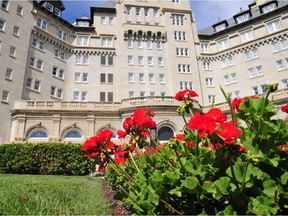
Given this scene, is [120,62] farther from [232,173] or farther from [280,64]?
[232,173]

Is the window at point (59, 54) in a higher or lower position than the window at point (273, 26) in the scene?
lower

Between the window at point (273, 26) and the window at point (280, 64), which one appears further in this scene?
the window at point (273, 26)

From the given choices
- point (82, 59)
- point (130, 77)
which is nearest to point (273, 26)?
point (130, 77)

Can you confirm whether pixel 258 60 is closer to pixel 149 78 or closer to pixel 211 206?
pixel 149 78

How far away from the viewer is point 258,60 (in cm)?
4028

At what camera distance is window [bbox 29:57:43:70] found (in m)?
36.7

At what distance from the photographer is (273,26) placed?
134ft

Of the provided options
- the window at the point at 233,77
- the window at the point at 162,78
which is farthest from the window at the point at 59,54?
the window at the point at 233,77

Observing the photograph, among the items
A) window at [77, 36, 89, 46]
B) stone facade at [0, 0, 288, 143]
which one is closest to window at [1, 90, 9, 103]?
stone facade at [0, 0, 288, 143]

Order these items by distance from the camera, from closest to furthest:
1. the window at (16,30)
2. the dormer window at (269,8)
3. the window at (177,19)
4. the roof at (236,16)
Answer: the window at (16,30) < the roof at (236,16) < the dormer window at (269,8) < the window at (177,19)

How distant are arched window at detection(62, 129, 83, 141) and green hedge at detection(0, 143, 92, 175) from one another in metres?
13.4

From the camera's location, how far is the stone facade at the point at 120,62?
104ft

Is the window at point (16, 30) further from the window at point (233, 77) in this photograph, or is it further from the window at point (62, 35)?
the window at point (233, 77)

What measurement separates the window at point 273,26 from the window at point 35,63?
4155cm
